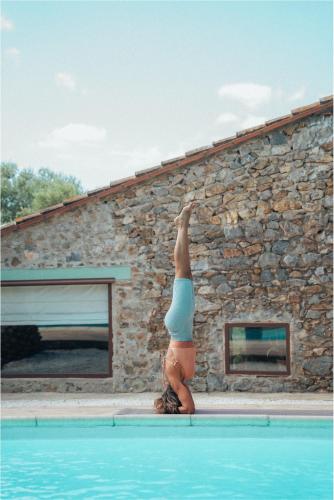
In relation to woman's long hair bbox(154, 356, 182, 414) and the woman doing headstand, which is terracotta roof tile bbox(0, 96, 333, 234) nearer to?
the woman doing headstand

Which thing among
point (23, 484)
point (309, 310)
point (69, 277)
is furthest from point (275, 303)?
point (23, 484)

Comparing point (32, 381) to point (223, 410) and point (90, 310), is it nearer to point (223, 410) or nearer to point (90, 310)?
point (90, 310)

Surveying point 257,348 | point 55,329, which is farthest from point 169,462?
point 55,329

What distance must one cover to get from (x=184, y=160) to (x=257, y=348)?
3379mm

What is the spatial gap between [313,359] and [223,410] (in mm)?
2580

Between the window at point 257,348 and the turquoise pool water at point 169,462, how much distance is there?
3159 millimetres

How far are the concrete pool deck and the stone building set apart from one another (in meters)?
0.47

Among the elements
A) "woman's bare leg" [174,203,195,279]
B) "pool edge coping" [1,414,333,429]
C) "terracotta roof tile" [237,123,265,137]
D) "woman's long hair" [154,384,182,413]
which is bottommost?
"pool edge coping" [1,414,333,429]

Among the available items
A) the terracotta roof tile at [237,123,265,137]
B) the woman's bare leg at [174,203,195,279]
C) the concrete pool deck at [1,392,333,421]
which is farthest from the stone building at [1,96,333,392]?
the woman's bare leg at [174,203,195,279]

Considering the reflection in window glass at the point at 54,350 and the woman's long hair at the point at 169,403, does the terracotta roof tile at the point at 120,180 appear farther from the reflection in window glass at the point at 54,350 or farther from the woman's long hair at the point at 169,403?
the woman's long hair at the point at 169,403

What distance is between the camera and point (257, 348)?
43.7 feet

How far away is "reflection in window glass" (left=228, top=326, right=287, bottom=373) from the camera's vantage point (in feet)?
43.3

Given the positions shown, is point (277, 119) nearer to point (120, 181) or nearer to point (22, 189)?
point (120, 181)

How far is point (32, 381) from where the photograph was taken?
1384cm
